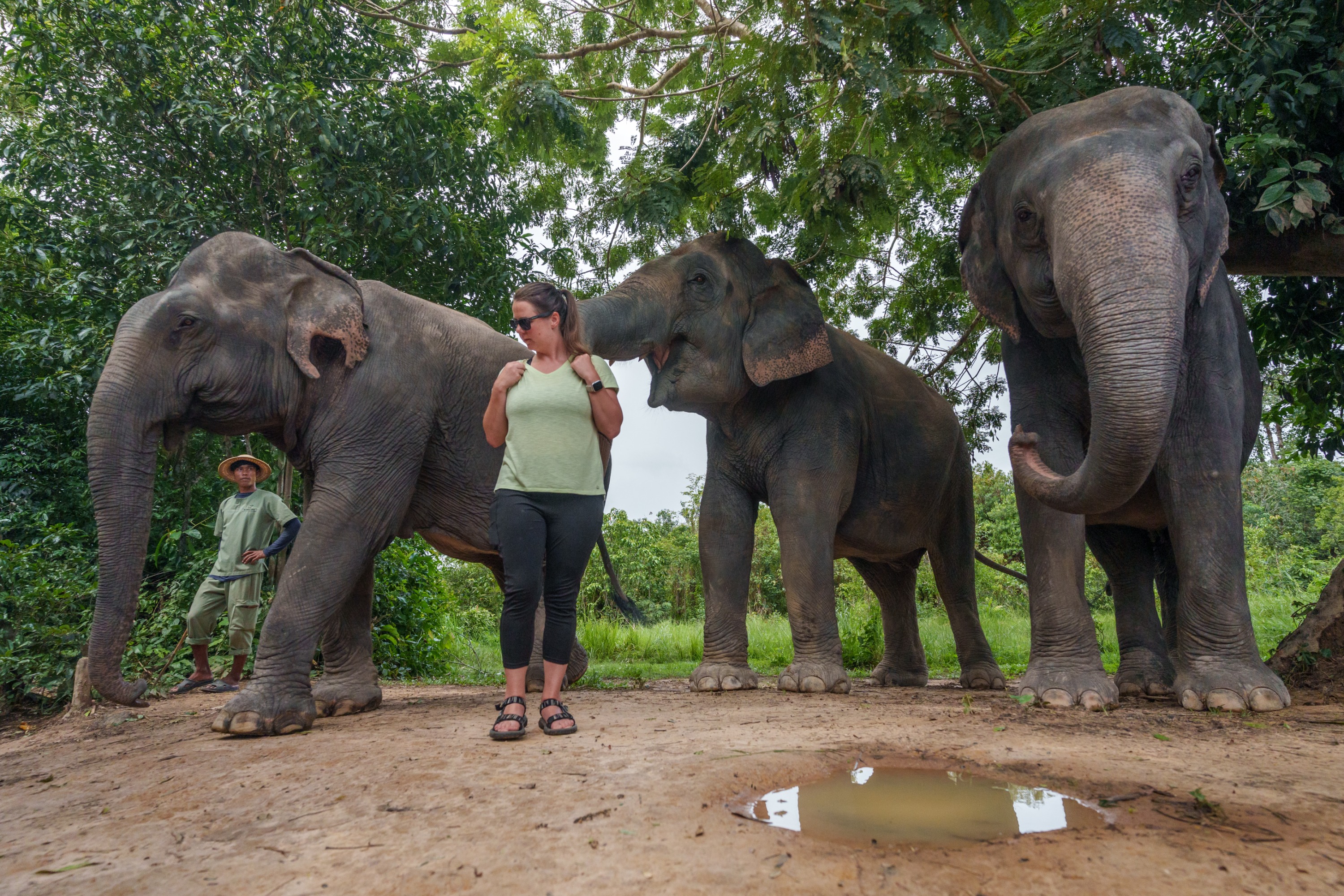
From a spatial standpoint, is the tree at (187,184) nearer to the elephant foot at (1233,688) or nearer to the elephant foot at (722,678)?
the elephant foot at (722,678)

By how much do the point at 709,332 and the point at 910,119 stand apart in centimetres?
179

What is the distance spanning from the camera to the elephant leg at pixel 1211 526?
4.04 metres

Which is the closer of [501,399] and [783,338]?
[501,399]

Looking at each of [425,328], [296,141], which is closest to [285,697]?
[425,328]

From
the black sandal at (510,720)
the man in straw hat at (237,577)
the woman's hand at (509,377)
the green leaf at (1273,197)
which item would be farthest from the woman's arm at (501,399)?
the green leaf at (1273,197)

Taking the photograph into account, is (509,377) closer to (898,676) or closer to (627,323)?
(627,323)

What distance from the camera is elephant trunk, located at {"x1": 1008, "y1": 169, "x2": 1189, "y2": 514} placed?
3.55 metres

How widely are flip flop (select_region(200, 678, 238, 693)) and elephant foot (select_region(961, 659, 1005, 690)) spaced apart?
5.29m

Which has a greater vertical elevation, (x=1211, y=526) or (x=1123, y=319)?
(x=1123, y=319)

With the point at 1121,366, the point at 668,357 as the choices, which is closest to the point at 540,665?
the point at 668,357

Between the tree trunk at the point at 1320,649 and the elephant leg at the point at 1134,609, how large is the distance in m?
0.58

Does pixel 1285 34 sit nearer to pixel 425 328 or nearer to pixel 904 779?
pixel 904 779

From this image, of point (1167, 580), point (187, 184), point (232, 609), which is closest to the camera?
point (1167, 580)

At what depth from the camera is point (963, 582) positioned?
273 inches
